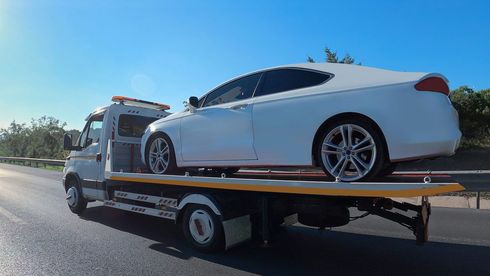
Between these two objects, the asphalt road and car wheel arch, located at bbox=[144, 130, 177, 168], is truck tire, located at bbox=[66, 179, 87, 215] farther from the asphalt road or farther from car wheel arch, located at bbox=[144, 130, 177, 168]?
car wheel arch, located at bbox=[144, 130, 177, 168]

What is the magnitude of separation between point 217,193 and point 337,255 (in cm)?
177

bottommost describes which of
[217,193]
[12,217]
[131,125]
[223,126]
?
[12,217]

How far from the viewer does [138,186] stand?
6.99 meters

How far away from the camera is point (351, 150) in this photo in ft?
14.8

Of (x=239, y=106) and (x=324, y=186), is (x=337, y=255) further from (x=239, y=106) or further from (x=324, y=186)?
(x=239, y=106)

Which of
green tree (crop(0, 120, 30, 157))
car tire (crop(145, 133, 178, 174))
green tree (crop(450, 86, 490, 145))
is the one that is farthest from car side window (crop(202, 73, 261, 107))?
green tree (crop(0, 120, 30, 157))

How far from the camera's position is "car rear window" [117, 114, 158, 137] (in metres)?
8.17

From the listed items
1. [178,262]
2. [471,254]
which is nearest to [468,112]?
[471,254]

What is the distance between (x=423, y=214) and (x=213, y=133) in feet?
9.28

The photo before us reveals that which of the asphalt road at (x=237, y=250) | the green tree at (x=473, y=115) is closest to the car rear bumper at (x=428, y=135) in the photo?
the asphalt road at (x=237, y=250)

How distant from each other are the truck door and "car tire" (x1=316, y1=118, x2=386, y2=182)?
474 centimetres

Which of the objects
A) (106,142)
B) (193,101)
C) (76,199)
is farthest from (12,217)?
(193,101)

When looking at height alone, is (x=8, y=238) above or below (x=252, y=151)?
below

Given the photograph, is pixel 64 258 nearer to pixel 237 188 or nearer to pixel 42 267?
Answer: pixel 42 267
